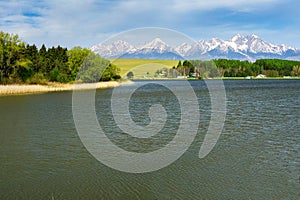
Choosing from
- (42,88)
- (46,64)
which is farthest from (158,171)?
(46,64)

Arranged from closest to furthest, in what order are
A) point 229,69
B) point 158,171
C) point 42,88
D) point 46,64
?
point 158,171 < point 42,88 < point 46,64 < point 229,69

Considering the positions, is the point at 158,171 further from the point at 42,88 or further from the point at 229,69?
the point at 229,69

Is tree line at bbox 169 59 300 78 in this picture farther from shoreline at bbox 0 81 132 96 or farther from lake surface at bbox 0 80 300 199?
lake surface at bbox 0 80 300 199

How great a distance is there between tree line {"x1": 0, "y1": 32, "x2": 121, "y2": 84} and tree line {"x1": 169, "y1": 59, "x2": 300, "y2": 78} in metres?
77.6

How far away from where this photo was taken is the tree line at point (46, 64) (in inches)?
2190

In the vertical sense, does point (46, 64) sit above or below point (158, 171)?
above

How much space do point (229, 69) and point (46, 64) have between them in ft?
399

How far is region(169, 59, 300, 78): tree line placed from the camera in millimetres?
153500

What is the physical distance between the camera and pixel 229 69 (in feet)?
568

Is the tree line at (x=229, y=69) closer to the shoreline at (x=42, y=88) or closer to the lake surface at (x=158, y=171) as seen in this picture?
the shoreline at (x=42, y=88)

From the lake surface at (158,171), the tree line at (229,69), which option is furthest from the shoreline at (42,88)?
the tree line at (229,69)

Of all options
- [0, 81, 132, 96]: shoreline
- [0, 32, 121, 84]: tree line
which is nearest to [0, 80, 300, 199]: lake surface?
[0, 81, 132, 96]: shoreline

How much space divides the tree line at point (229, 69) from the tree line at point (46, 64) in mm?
77586

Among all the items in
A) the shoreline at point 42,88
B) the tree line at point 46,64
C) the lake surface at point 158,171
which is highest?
the tree line at point 46,64
